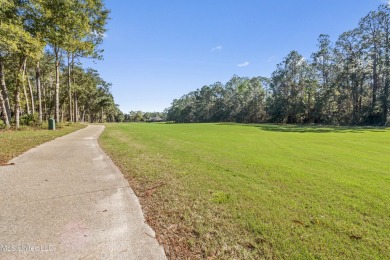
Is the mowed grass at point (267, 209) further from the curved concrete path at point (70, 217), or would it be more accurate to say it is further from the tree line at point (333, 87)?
the tree line at point (333, 87)

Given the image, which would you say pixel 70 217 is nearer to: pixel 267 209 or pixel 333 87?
pixel 267 209

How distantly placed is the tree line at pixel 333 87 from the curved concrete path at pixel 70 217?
163 feet

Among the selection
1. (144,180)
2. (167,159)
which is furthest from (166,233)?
(167,159)

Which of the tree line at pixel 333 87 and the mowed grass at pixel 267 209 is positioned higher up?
the tree line at pixel 333 87

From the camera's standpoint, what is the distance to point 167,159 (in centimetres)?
788

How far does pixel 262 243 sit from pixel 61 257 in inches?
95.3

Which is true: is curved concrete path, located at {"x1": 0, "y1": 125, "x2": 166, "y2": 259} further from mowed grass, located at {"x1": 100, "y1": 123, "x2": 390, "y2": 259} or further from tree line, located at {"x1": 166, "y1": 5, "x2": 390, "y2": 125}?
tree line, located at {"x1": 166, "y1": 5, "x2": 390, "y2": 125}

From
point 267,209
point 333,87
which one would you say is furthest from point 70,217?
point 333,87

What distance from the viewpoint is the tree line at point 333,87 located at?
41594 millimetres

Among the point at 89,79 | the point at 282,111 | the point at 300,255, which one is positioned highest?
the point at 89,79

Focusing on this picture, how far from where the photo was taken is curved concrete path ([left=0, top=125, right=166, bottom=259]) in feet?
8.58

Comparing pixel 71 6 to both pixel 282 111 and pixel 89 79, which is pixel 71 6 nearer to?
pixel 89 79

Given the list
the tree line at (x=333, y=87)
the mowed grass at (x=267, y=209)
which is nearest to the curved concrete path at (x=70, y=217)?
the mowed grass at (x=267, y=209)

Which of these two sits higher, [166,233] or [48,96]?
[48,96]
